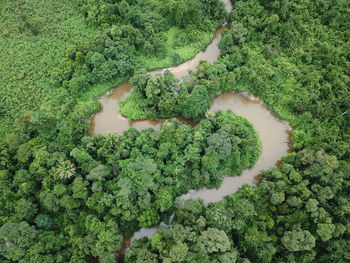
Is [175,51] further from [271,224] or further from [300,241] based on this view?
[300,241]

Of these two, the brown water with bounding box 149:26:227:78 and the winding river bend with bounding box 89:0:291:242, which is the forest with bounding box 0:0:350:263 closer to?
the winding river bend with bounding box 89:0:291:242

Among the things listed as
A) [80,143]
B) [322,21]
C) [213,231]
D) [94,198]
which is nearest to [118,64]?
[80,143]

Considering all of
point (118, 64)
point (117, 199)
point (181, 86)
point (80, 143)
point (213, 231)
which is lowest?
point (213, 231)

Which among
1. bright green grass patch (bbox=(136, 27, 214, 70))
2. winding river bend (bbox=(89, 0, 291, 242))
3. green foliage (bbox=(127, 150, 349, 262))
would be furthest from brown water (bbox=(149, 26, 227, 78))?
green foliage (bbox=(127, 150, 349, 262))

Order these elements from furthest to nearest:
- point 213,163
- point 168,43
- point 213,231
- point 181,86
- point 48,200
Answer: point 168,43 → point 181,86 → point 213,163 → point 48,200 → point 213,231

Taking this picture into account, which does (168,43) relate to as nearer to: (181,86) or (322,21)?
(181,86)

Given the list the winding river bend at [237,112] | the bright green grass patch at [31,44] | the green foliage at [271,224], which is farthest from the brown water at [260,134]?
the bright green grass patch at [31,44]
